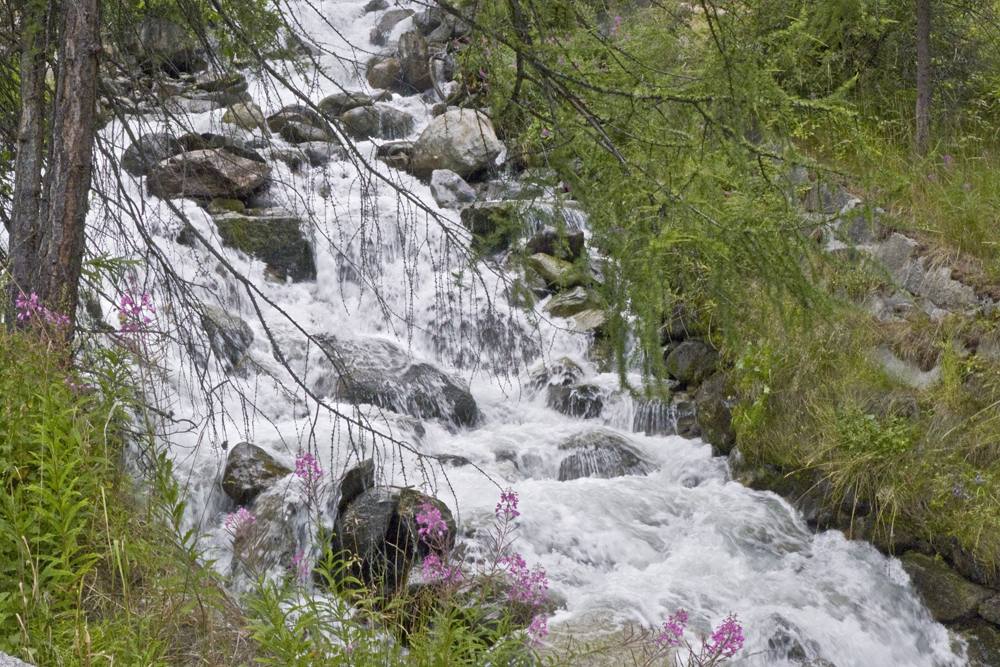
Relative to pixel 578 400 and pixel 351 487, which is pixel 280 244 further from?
pixel 351 487

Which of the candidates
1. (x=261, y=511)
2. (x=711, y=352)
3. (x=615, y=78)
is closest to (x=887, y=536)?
(x=711, y=352)

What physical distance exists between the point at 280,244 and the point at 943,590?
7.02 m

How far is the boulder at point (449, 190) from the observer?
10008 mm

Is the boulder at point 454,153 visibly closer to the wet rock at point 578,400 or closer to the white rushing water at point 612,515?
the white rushing water at point 612,515

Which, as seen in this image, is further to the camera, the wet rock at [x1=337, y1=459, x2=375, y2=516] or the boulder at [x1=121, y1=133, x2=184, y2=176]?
the wet rock at [x1=337, y1=459, x2=375, y2=516]

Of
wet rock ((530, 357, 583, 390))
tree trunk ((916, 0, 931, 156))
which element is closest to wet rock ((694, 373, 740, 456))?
wet rock ((530, 357, 583, 390))

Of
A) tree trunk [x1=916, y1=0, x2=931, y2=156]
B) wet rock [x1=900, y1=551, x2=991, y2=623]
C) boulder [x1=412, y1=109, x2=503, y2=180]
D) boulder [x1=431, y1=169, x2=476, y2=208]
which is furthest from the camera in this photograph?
boulder [x1=412, y1=109, x2=503, y2=180]

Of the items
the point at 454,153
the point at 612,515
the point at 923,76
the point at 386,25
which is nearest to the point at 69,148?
the point at 612,515

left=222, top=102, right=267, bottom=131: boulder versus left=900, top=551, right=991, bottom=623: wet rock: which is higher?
left=222, top=102, right=267, bottom=131: boulder

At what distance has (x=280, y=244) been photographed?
882cm

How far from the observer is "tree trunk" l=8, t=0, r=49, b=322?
9.84 ft

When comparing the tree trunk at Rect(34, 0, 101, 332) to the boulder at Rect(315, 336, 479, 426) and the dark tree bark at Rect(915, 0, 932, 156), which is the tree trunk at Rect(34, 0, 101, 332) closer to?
the boulder at Rect(315, 336, 479, 426)

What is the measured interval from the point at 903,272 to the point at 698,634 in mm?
3381

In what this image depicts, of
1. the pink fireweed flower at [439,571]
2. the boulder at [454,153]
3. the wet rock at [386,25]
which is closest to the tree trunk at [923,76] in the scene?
the boulder at [454,153]
